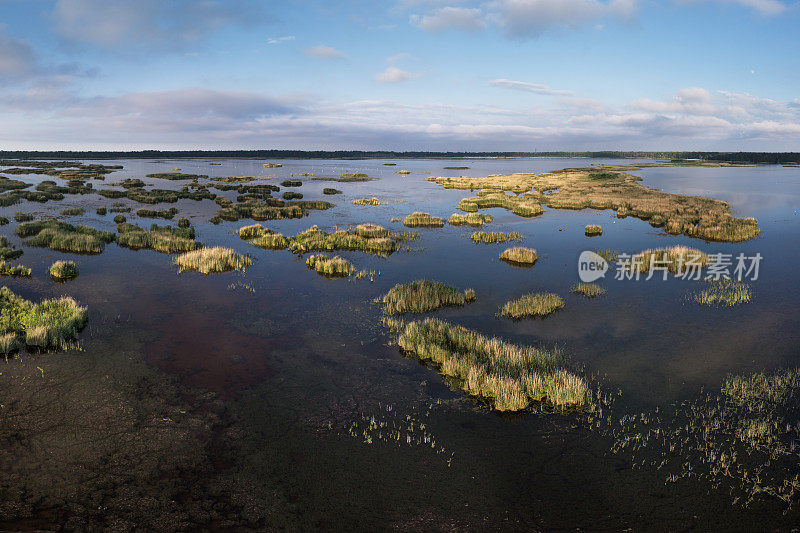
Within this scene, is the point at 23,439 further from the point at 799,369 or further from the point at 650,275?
the point at 650,275

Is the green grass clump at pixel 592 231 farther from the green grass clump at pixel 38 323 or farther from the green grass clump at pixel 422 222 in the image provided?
the green grass clump at pixel 38 323

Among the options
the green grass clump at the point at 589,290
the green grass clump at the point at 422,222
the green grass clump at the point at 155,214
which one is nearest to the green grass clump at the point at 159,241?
the green grass clump at the point at 155,214

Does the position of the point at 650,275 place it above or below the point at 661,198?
below

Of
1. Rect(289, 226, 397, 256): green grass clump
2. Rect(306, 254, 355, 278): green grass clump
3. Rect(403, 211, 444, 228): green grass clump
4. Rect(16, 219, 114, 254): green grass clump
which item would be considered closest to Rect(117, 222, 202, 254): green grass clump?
Rect(16, 219, 114, 254): green grass clump

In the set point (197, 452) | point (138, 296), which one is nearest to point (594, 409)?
point (197, 452)

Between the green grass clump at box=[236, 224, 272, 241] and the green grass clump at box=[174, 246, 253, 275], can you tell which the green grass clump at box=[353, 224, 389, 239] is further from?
the green grass clump at box=[174, 246, 253, 275]

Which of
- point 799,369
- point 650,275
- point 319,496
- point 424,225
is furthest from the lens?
point 424,225
